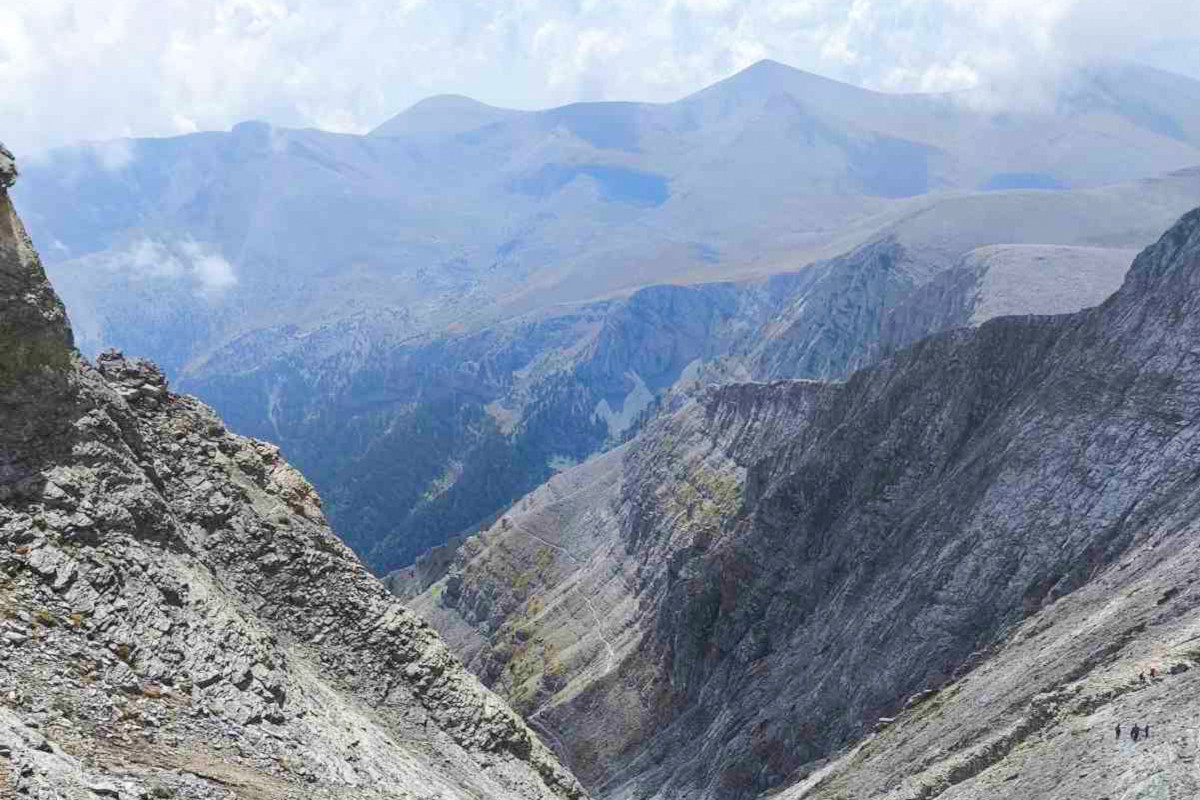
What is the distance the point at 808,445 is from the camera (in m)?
116

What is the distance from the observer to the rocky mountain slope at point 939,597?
4206 centimetres

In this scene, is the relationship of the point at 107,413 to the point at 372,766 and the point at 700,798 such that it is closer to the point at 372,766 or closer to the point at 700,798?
the point at 372,766

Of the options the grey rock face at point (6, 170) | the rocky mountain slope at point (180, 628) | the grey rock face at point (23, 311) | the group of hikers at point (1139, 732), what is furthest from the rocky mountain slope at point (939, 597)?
the grey rock face at point (6, 170)

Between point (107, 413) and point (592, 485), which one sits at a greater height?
point (592, 485)

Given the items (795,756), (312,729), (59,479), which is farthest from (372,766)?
(795,756)

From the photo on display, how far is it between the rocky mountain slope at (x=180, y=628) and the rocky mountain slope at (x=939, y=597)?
22.2m

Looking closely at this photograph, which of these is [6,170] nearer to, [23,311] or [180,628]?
[23,311]

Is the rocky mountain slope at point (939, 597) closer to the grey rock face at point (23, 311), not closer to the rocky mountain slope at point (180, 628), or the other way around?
the rocky mountain slope at point (180, 628)

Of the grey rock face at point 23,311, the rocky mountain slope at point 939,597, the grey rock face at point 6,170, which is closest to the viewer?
the grey rock face at point 23,311

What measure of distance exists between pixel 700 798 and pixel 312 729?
5944cm

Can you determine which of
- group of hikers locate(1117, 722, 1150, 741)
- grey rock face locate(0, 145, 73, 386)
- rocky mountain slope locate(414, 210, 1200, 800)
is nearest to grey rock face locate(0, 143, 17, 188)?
grey rock face locate(0, 145, 73, 386)

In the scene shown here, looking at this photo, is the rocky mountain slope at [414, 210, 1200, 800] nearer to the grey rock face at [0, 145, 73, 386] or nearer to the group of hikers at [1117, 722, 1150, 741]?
the group of hikers at [1117, 722, 1150, 741]

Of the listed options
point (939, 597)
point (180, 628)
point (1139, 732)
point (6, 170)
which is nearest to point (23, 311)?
point (6, 170)

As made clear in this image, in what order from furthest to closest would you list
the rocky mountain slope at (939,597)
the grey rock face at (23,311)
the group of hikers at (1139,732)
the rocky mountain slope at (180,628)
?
the rocky mountain slope at (939,597) → the group of hikers at (1139,732) → the grey rock face at (23,311) → the rocky mountain slope at (180,628)
